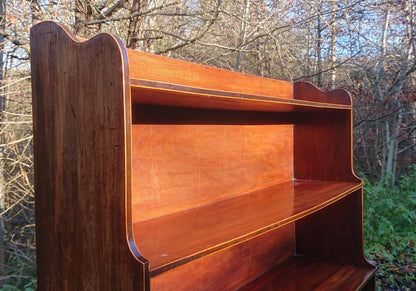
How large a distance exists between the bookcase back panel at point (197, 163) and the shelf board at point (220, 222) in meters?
0.06

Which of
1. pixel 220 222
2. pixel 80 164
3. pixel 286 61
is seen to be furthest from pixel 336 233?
Result: pixel 286 61

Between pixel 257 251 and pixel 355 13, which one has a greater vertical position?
pixel 355 13

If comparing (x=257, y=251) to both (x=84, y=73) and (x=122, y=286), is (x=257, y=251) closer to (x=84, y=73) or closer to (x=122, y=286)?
(x=122, y=286)

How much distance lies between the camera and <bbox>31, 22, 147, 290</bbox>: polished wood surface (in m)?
0.98

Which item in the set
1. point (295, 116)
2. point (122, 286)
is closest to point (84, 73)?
point (122, 286)

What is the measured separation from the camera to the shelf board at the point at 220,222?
1.09 m

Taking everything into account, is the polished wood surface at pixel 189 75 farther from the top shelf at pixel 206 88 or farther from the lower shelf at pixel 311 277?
the lower shelf at pixel 311 277

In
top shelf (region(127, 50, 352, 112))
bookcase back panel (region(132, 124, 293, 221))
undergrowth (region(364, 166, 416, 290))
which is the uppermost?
top shelf (region(127, 50, 352, 112))

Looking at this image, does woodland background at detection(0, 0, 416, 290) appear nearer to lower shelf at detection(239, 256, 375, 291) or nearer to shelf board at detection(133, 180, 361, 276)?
lower shelf at detection(239, 256, 375, 291)

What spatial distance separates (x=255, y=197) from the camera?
77.2 inches

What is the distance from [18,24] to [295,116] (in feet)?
7.84

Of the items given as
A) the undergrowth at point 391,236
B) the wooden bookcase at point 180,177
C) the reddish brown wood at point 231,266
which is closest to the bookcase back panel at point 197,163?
the wooden bookcase at point 180,177

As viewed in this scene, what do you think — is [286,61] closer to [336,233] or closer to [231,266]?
[336,233]

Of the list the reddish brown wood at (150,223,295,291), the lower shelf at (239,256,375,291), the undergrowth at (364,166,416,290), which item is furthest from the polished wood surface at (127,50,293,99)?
the undergrowth at (364,166,416,290)
